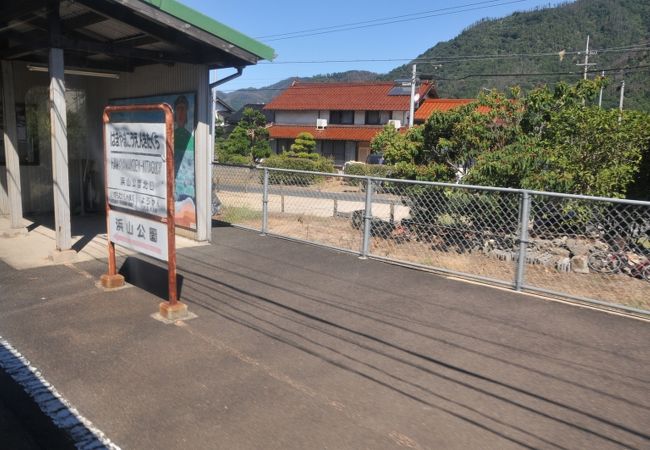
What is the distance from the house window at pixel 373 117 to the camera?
3929 centimetres

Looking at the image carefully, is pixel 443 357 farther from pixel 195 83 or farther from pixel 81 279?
pixel 195 83

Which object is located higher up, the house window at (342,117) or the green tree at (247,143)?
the house window at (342,117)

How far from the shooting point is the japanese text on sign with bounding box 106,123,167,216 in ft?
15.9

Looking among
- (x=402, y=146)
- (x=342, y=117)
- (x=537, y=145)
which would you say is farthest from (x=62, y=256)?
(x=342, y=117)

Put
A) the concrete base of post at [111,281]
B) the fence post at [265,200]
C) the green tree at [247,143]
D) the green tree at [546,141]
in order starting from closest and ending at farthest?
the concrete base of post at [111,281]
the green tree at [546,141]
the fence post at [265,200]
the green tree at [247,143]

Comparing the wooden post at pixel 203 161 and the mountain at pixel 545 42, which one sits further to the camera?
the mountain at pixel 545 42

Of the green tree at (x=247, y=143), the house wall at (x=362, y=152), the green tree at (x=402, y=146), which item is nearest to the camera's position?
the green tree at (x=402, y=146)

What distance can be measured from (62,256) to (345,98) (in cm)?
3602

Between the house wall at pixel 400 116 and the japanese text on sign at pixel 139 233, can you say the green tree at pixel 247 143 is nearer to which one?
the house wall at pixel 400 116

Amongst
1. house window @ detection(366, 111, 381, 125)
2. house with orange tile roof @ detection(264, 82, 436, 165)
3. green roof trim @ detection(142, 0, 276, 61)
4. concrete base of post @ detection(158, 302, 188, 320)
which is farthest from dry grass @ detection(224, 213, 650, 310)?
house window @ detection(366, 111, 381, 125)

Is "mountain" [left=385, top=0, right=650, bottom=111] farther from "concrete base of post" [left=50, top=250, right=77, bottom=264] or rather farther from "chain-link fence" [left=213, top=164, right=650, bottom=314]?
"concrete base of post" [left=50, top=250, right=77, bottom=264]

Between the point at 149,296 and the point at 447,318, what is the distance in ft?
10.0

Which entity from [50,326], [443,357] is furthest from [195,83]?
[443,357]

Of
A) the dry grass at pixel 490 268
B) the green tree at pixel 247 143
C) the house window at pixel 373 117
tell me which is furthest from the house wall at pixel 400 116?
the dry grass at pixel 490 268
